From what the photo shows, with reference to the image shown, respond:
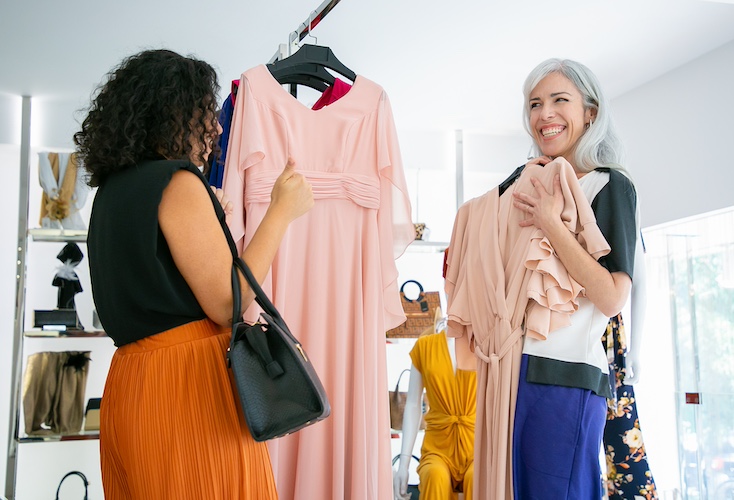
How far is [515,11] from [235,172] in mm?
2042

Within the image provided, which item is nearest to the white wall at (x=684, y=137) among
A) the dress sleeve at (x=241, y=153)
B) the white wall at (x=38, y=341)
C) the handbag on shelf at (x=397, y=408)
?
the handbag on shelf at (x=397, y=408)

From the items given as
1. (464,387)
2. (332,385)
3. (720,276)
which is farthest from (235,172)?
(720,276)

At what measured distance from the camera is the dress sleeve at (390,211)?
2221 millimetres

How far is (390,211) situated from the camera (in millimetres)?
2240

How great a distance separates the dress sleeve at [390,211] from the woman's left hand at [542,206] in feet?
1.32

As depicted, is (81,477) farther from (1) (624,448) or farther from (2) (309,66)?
(1) (624,448)

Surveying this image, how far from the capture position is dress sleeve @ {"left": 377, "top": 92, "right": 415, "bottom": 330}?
222 cm

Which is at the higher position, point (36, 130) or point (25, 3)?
point (25, 3)

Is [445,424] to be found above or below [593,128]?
below

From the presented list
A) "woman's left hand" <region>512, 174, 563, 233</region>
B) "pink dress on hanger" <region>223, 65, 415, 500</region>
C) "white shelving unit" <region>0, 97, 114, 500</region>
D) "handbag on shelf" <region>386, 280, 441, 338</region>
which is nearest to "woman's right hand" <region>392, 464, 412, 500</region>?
"pink dress on hanger" <region>223, 65, 415, 500</region>

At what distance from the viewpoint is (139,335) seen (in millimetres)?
1406

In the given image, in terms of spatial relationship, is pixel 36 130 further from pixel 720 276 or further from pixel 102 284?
pixel 720 276

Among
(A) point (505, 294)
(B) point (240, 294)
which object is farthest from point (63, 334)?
(B) point (240, 294)

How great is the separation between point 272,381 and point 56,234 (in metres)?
3.64
